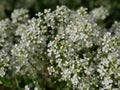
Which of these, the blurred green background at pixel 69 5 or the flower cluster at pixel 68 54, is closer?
the flower cluster at pixel 68 54

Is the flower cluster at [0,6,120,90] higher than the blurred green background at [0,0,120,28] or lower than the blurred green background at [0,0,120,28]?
lower

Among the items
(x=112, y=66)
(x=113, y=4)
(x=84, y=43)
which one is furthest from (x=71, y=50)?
(x=113, y=4)

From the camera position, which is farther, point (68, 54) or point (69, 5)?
point (69, 5)

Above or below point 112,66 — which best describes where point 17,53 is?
above

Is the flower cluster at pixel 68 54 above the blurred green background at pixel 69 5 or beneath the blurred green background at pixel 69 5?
beneath

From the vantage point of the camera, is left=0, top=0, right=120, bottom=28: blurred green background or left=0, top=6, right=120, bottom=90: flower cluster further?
left=0, top=0, right=120, bottom=28: blurred green background

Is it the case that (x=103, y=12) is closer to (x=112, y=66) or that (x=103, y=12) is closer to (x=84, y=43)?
(x=84, y=43)

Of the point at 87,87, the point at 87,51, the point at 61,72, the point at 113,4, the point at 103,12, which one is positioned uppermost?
the point at 113,4

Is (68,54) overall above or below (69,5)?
below
